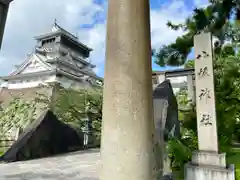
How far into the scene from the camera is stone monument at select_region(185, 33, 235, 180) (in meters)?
4.23

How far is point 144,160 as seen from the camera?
0.97m

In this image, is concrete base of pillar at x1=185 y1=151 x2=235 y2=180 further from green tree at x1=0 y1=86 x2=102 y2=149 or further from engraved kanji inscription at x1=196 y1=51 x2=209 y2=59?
green tree at x1=0 y1=86 x2=102 y2=149

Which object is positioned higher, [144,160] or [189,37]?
[189,37]

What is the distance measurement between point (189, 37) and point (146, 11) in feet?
28.2

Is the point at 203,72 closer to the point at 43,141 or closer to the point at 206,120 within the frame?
the point at 206,120

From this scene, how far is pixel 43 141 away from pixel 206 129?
5.36m

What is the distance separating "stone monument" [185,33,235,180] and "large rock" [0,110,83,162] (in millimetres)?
4822

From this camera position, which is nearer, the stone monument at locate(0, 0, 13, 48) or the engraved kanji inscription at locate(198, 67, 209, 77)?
the stone monument at locate(0, 0, 13, 48)

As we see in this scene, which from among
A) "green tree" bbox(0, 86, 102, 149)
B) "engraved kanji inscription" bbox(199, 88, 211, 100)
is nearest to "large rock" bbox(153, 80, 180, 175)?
"engraved kanji inscription" bbox(199, 88, 211, 100)

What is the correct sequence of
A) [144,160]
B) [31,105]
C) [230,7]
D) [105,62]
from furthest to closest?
[31,105] < [230,7] < [105,62] < [144,160]

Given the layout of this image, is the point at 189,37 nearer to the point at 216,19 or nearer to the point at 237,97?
the point at 216,19

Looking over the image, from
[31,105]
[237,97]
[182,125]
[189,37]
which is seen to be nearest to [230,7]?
[189,37]

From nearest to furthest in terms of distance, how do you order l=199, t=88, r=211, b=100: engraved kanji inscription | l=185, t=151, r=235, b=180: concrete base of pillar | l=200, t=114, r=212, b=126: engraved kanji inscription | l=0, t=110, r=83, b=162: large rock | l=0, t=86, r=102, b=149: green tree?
l=185, t=151, r=235, b=180: concrete base of pillar < l=200, t=114, r=212, b=126: engraved kanji inscription < l=199, t=88, r=211, b=100: engraved kanji inscription < l=0, t=110, r=83, b=162: large rock < l=0, t=86, r=102, b=149: green tree

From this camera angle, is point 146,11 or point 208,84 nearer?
point 146,11
